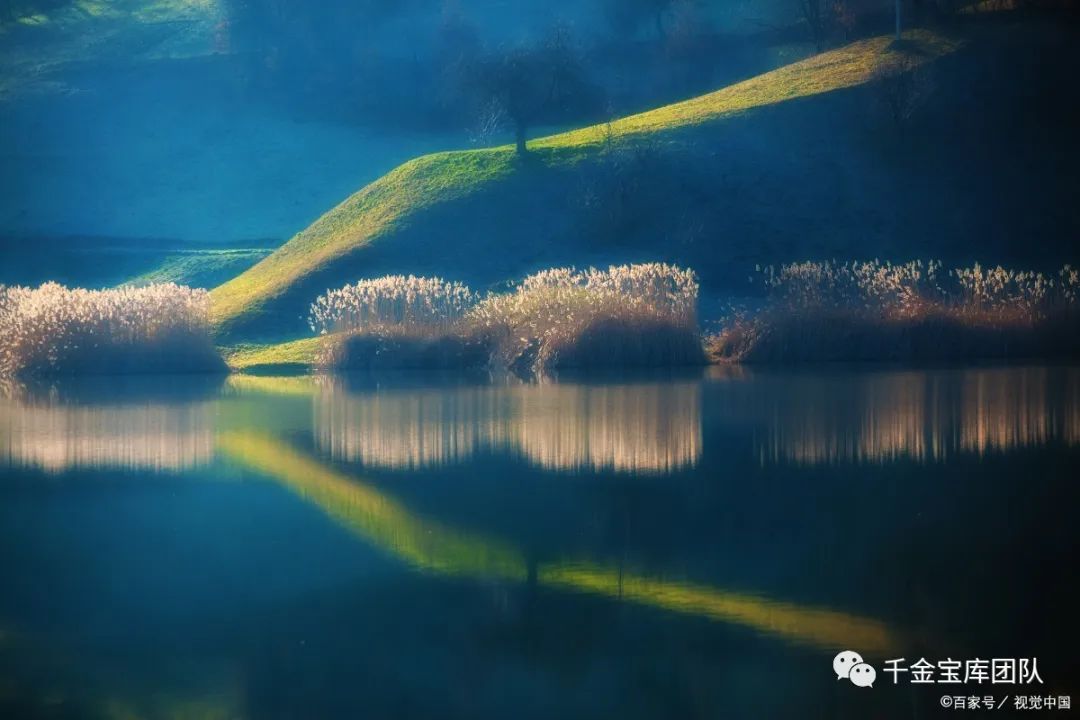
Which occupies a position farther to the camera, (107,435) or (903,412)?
(903,412)

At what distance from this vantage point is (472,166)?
46.3 meters

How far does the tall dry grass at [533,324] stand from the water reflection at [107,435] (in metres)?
7.69

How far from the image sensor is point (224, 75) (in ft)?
254

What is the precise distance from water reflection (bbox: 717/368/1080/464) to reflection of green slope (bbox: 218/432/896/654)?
4452mm

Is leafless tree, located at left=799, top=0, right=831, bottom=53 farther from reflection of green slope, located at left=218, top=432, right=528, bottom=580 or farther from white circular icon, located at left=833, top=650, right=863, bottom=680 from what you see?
white circular icon, located at left=833, top=650, right=863, bottom=680

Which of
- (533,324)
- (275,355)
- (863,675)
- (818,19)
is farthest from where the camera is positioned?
(818,19)

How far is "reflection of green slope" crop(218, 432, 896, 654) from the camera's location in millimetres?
8086

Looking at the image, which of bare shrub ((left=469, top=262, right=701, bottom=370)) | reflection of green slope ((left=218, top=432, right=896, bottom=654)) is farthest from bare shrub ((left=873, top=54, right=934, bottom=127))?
reflection of green slope ((left=218, top=432, right=896, bottom=654))

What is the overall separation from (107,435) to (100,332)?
41.3 feet

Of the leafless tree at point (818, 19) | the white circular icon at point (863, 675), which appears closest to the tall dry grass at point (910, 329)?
the white circular icon at point (863, 675)

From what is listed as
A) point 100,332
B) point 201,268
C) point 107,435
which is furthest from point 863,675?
point 201,268

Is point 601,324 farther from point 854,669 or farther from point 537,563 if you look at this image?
point 854,669

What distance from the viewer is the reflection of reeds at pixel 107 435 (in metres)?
15.7

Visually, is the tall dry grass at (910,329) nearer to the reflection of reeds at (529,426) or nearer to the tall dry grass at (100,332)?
the reflection of reeds at (529,426)
